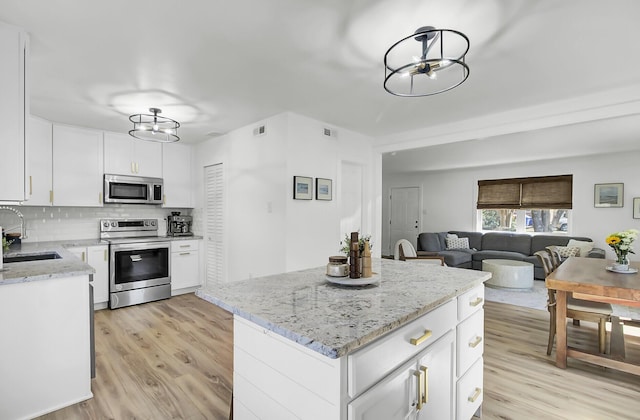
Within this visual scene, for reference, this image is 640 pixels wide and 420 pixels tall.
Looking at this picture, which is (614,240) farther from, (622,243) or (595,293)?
(595,293)

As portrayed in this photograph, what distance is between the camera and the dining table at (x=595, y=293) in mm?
2250

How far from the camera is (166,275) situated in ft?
14.9

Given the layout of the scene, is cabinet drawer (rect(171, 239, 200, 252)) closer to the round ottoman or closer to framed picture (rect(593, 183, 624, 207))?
the round ottoman

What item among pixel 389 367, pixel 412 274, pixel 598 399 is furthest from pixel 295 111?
pixel 598 399

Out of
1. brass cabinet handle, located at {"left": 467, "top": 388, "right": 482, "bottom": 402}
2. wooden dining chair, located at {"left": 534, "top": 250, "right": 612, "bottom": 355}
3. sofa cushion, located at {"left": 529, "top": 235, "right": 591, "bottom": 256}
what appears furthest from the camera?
sofa cushion, located at {"left": 529, "top": 235, "right": 591, "bottom": 256}

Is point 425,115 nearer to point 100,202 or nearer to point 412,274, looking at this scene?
point 412,274

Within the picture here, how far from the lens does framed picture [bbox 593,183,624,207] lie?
5.81 metres

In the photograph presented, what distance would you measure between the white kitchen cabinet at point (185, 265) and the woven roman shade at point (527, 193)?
6402 millimetres

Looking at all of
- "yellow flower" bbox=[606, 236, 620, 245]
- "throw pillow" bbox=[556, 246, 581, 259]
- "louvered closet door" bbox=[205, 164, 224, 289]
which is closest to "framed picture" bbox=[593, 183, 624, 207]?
"throw pillow" bbox=[556, 246, 581, 259]

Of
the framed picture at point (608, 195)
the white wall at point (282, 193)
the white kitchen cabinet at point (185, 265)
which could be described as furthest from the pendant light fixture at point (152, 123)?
the framed picture at point (608, 195)

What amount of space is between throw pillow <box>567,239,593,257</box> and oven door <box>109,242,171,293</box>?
276 inches

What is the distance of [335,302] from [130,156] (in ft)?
14.2

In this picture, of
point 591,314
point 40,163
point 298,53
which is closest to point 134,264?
point 40,163

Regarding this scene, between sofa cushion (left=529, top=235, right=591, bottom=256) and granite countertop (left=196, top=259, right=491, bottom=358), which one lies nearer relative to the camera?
granite countertop (left=196, top=259, right=491, bottom=358)
